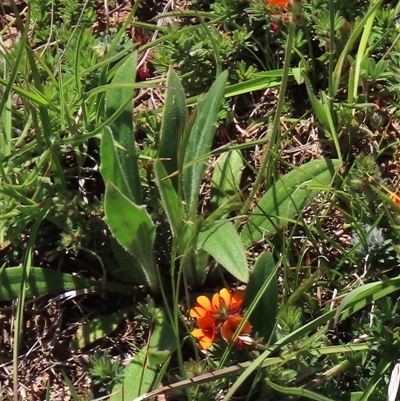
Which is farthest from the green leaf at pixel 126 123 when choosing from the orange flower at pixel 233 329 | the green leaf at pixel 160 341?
the orange flower at pixel 233 329

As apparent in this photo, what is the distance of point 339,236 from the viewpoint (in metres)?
2.16

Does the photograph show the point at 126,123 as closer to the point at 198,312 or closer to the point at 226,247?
the point at 226,247

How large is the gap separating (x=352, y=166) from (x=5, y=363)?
121cm

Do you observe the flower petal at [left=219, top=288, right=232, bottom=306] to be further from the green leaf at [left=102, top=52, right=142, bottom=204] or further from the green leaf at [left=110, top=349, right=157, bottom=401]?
the green leaf at [left=102, top=52, right=142, bottom=204]

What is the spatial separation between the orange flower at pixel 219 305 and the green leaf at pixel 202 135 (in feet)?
0.93

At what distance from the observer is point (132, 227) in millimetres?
1855

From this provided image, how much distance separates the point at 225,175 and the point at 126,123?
34 cm

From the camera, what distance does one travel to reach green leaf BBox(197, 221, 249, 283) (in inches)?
72.0

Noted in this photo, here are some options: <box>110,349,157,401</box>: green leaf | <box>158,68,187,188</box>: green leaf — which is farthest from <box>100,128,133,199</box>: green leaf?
<box>110,349,157,401</box>: green leaf

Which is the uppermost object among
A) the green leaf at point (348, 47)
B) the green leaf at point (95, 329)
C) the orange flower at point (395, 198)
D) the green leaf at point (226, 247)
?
the green leaf at point (348, 47)

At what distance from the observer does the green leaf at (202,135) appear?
2027mm

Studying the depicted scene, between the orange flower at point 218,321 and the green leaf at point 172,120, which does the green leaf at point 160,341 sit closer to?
the orange flower at point 218,321

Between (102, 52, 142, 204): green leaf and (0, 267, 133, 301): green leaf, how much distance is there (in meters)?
0.29

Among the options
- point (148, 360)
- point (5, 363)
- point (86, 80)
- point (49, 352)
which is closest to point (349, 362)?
point (148, 360)
